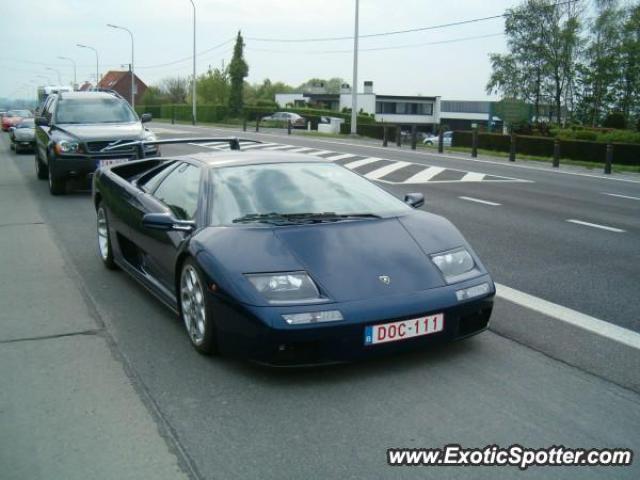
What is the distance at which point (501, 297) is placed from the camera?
18.6ft

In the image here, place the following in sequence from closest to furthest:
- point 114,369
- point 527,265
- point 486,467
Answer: point 486,467 < point 114,369 < point 527,265

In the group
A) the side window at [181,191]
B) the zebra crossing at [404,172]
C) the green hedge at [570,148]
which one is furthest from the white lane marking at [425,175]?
the side window at [181,191]

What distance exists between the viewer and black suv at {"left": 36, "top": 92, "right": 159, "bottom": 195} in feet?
38.9

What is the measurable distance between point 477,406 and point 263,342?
1.16 m

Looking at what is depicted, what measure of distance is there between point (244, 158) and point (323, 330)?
1.99 meters

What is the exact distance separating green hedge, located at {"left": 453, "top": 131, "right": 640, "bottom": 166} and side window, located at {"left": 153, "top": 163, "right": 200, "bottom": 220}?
20.0 meters

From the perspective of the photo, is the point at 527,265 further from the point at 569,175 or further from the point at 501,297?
the point at 569,175

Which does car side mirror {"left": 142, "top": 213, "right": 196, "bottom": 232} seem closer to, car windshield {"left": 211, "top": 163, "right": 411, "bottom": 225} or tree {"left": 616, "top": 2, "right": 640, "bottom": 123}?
car windshield {"left": 211, "top": 163, "right": 411, "bottom": 225}

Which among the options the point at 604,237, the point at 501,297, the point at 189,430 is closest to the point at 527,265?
the point at 501,297

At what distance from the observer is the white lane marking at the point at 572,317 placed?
15.2ft

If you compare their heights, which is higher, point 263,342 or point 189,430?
point 263,342

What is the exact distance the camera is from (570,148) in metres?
24.3

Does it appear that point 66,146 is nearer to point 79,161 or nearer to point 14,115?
point 79,161

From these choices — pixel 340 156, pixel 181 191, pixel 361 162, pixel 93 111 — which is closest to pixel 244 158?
pixel 181 191
